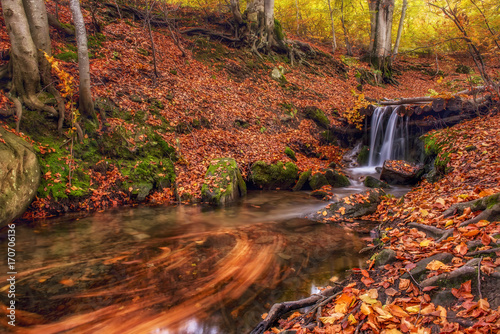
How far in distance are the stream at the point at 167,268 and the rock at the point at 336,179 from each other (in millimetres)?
3769

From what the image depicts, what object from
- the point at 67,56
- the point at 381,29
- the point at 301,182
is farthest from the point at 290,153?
the point at 381,29

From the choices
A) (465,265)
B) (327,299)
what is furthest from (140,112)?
(465,265)

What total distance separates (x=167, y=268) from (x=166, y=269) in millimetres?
32

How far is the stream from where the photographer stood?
10.6 feet

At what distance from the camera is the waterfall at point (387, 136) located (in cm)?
1238

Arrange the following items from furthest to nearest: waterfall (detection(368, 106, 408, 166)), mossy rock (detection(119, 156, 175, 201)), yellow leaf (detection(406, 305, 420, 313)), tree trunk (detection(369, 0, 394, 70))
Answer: tree trunk (detection(369, 0, 394, 70)) → waterfall (detection(368, 106, 408, 166)) → mossy rock (detection(119, 156, 175, 201)) → yellow leaf (detection(406, 305, 420, 313))

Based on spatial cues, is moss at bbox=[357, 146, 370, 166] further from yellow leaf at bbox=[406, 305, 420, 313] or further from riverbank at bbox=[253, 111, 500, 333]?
yellow leaf at bbox=[406, 305, 420, 313]

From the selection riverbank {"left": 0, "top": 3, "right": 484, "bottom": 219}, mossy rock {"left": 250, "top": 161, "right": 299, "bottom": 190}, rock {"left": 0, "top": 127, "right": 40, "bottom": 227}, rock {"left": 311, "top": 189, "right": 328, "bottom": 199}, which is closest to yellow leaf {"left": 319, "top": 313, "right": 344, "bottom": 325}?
rock {"left": 0, "top": 127, "right": 40, "bottom": 227}

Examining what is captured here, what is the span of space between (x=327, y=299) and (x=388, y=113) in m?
12.6

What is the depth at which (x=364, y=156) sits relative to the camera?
1326 centimetres

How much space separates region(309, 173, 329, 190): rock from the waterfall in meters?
4.03

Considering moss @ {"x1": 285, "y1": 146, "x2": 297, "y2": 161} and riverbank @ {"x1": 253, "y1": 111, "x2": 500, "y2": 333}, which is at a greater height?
moss @ {"x1": 285, "y1": 146, "x2": 297, "y2": 161}

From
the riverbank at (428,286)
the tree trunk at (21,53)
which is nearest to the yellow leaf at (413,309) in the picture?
the riverbank at (428,286)

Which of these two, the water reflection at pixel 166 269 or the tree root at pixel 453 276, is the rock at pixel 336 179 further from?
the tree root at pixel 453 276
